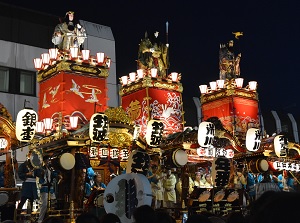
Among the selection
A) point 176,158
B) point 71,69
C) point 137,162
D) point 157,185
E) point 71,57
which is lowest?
point 157,185

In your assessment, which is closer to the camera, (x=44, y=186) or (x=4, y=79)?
(x=44, y=186)

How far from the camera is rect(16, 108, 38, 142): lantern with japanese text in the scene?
59.9 ft

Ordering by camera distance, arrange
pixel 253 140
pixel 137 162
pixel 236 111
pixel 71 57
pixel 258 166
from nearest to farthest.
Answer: pixel 137 162, pixel 258 166, pixel 253 140, pixel 71 57, pixel 236 111

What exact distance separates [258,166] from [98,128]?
29.0ft

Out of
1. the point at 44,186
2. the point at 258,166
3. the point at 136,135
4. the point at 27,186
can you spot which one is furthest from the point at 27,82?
the point at 258,166

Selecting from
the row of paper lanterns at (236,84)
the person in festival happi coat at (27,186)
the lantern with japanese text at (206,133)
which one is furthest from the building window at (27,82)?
the row of paper lanterns at (236,84)

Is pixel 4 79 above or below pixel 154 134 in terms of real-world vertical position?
above

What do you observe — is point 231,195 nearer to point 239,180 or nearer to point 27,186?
point 239,180

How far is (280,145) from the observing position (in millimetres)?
23625

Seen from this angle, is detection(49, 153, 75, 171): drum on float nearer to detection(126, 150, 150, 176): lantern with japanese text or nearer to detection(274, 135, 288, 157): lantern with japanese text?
detection(126, 150, 150, 176): lantern with japanese text

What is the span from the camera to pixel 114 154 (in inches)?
869

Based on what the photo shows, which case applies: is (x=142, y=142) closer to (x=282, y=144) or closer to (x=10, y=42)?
(x=282, y=144)

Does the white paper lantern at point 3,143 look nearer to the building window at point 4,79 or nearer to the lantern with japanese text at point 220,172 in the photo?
the building window at point 4,79

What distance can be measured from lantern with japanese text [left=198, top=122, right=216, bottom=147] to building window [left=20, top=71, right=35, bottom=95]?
12.4 metres
